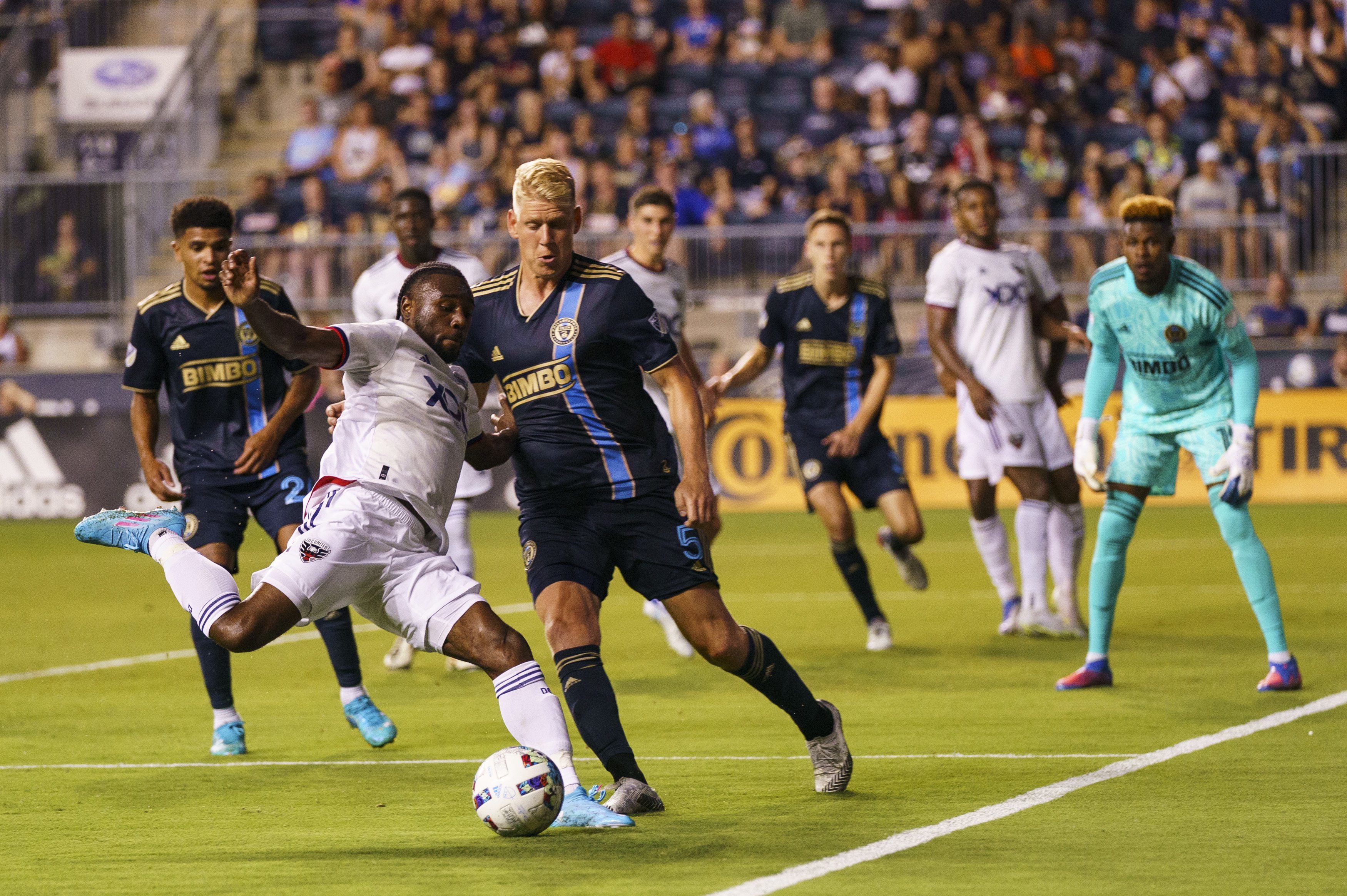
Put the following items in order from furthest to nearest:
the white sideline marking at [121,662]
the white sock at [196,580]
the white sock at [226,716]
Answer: the white sideline marking at [121,662] → the white sock at [226,716] → the white sock at [196,580]

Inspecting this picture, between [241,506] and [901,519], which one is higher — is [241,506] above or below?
above

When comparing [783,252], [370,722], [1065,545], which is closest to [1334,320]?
[783,252]

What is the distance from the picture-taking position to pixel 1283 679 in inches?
322

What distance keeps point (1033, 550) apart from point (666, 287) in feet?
9.20

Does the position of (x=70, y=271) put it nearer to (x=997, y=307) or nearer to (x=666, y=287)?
(x=666, y=287)

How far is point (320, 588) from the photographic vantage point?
18.1ft

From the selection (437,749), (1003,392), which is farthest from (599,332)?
(1003,392)

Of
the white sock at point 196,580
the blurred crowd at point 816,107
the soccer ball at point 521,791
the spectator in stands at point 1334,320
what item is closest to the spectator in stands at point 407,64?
the blurred crowd at point 816,107

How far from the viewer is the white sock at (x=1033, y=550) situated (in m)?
10.5

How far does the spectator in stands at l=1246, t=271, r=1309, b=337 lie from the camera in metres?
19.3

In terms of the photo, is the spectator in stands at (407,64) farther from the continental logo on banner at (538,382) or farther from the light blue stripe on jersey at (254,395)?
the continental logo on banner at (538,382)

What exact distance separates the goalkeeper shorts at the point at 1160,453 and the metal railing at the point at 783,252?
12.2 metres

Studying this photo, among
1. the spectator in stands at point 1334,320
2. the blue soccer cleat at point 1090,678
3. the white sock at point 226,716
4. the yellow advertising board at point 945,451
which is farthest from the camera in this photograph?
the spectator in stands at point 1334,320

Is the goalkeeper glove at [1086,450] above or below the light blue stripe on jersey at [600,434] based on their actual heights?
below
